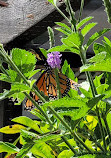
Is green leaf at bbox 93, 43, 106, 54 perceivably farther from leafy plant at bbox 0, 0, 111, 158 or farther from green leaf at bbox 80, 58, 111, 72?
green leaf at bbox 80, 58, 111, 72

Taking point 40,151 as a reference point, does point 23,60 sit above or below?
above

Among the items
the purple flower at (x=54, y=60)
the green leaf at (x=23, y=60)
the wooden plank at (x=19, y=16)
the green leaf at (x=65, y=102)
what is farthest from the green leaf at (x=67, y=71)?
the wooden plank at (x=19, y=16)

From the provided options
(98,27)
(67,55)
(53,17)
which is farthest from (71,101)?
(98,27)

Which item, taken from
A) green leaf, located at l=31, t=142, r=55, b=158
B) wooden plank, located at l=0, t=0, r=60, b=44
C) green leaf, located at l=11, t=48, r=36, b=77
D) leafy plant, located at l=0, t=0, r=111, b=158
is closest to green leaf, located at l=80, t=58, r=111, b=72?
leafy plant, located at l=0, t=0, r=111, b=158

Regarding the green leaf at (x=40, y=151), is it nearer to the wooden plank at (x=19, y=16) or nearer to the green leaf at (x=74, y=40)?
the green leaf at (x=74, y=40)

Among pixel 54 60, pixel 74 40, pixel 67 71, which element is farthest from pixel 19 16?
pixel 74 40

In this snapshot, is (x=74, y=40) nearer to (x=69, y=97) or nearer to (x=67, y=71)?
(x=69, y=97)
